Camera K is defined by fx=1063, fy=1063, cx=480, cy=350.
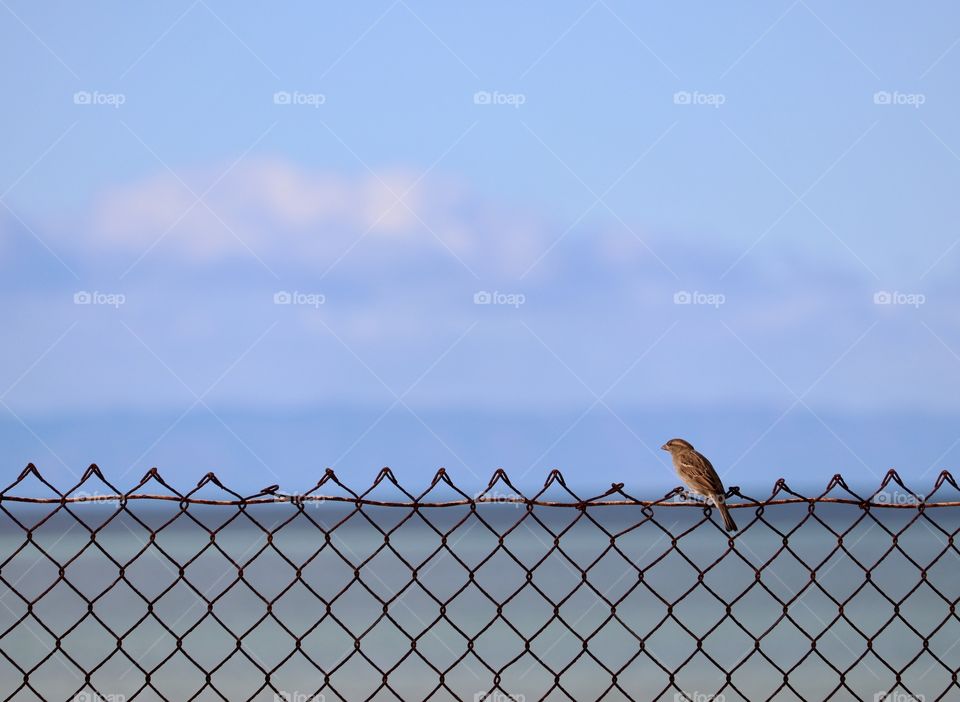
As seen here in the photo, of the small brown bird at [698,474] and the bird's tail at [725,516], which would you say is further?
the small brown bird at [698,474]

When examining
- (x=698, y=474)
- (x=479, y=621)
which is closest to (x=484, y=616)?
(x=479, y=621)

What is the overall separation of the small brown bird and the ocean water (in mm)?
288

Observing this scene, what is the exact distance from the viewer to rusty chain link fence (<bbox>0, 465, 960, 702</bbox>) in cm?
296

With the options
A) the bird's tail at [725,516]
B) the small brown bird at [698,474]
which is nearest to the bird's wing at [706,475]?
the small brown bird at [698,474]

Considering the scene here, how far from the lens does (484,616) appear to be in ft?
50.1

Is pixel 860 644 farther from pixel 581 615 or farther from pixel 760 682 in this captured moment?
pixel 581 615

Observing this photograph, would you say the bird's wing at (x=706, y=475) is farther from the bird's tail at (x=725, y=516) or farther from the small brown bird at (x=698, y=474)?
the bird's tail at (x=725, y=516)

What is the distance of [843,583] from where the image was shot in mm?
20203

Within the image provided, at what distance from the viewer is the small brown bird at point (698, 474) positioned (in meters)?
4.12

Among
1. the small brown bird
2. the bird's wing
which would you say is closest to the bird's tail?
the small brown bird

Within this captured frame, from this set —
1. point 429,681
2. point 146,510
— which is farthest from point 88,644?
point 146,510

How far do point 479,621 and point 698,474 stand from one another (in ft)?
36.8

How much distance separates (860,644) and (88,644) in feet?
29.9

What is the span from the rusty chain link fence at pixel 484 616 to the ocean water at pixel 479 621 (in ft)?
0.16
